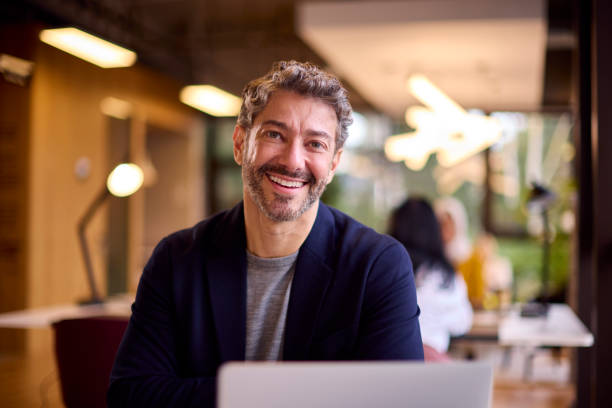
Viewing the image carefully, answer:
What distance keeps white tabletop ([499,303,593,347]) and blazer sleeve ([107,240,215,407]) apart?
2381mm

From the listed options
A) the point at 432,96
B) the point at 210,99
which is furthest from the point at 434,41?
the point at 210,99

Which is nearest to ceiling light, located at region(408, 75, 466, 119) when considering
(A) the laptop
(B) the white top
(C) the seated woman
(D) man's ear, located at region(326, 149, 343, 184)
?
(C) the seated woman

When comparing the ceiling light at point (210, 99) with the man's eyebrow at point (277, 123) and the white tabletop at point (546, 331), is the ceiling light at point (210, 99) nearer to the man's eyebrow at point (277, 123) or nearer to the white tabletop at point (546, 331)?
the white tabletop at point (546, 331)

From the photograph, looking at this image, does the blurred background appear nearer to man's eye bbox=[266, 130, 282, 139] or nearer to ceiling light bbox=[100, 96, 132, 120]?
ceiling light bbox=[100, 96, 132, 120]

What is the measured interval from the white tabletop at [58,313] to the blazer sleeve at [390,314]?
2.34m

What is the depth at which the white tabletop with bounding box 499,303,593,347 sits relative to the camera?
3320 mm

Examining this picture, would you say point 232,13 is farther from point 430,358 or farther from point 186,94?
point 430,358

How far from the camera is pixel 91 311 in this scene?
4211 mm

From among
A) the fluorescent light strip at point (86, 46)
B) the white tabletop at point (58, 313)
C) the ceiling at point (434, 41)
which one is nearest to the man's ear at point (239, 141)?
the white tabletop at point (58, 313)

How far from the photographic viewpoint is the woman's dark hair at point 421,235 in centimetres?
364

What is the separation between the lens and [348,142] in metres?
3.51

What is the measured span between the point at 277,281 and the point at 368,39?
535 centimetres

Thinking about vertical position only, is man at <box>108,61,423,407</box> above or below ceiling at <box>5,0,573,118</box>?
below

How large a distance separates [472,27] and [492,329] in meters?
3.45
